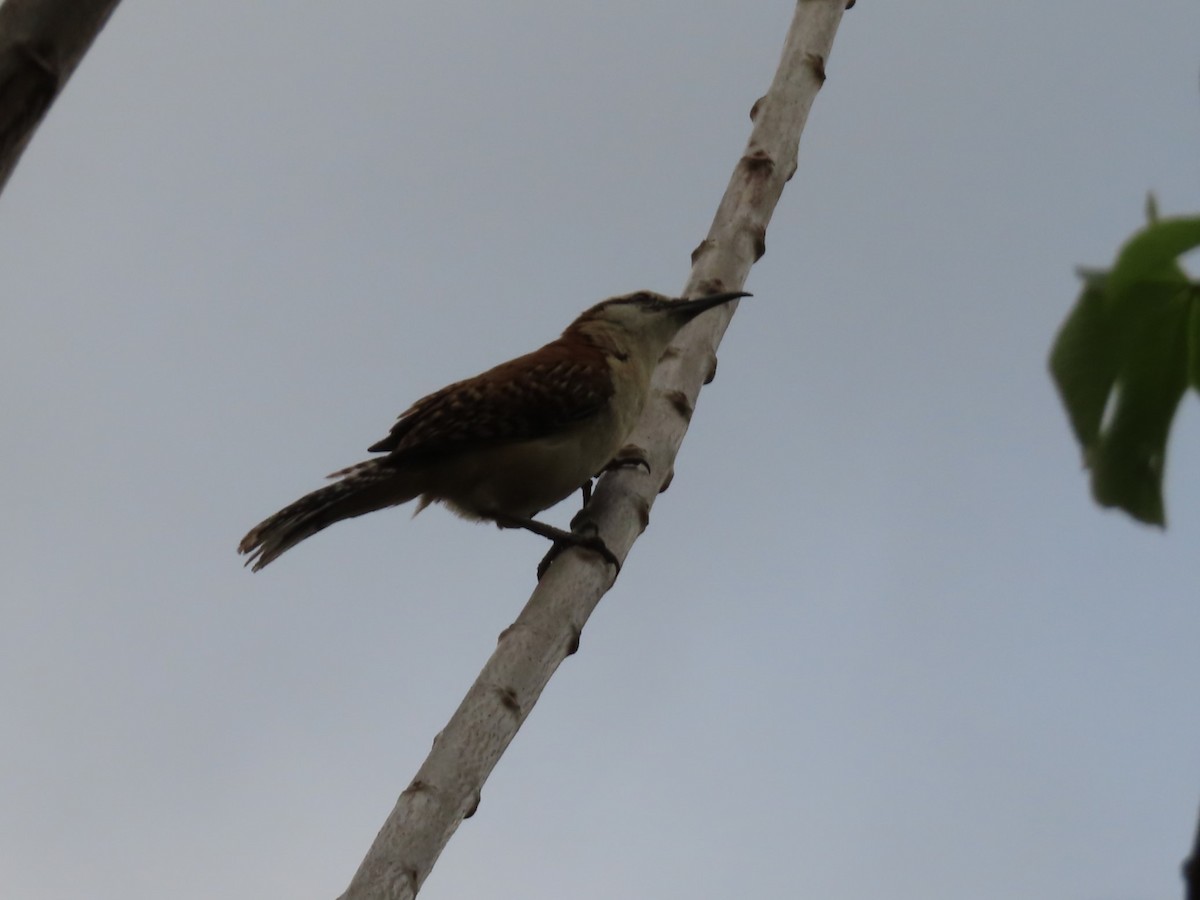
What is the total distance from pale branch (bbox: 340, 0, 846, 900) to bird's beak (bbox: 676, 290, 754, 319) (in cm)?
3

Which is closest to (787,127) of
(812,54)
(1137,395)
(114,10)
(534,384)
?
(812,54)

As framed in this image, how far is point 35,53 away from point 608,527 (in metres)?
2.49

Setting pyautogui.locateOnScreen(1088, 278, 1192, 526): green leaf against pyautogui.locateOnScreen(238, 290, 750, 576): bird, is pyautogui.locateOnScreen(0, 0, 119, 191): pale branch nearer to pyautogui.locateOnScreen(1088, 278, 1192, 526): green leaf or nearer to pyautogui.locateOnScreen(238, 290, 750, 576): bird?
pyautogui.locateOnScreen(1088, 278, 1192, 526): green leaf

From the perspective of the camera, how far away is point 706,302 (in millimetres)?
4141

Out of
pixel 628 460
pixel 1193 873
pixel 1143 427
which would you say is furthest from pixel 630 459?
pixel 1193 873

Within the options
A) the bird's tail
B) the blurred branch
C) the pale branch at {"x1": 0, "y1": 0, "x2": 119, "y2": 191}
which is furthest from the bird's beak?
the blurred branch

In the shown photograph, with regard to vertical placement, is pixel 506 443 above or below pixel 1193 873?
above

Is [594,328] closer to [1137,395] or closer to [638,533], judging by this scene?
[638,533]

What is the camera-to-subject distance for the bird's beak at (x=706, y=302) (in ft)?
13.5

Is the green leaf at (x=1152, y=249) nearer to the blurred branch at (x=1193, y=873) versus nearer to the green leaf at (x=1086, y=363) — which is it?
the green leaf at (x=1086, y=363)

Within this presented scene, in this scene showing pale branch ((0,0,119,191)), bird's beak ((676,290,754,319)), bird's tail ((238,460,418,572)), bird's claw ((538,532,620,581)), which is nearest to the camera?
pale branch ((0,0,119,191))

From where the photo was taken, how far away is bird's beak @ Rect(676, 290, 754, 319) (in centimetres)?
412

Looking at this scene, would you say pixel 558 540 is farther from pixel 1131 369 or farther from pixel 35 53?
pixel 1131 369

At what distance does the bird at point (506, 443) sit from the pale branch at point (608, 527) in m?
0.37
